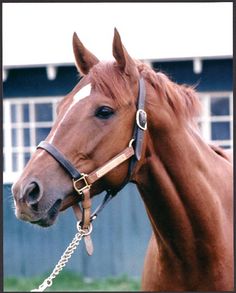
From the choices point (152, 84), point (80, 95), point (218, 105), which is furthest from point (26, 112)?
point (80, 95)

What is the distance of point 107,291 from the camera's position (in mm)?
7777

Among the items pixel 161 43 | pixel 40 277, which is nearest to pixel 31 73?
pixel 161 43

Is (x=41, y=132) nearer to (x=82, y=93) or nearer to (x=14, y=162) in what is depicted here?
(x=14, y=162)

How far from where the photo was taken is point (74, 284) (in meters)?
8.33

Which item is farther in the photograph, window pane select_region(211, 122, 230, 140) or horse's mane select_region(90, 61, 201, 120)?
window pane select_region(211, 122, 230, 140)

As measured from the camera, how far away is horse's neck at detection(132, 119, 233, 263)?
3234mm

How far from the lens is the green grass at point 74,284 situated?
8.02m

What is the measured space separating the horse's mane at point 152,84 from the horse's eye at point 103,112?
0.07m

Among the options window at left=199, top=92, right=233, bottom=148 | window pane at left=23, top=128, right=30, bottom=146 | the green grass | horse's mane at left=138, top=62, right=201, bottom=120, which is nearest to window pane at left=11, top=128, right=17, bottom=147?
window pane at left=23, top=128, right=30, bottom=146

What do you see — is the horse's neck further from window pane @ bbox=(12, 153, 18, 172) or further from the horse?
window pane @ bbox=(12, 153, 18, 172)

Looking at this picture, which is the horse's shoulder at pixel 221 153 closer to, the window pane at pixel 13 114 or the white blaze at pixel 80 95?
the white blaze at pixel 80 95

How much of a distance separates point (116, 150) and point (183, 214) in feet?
1.67

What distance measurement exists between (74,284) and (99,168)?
218 inches

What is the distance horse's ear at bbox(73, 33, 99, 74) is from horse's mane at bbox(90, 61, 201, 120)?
0.10 meters
